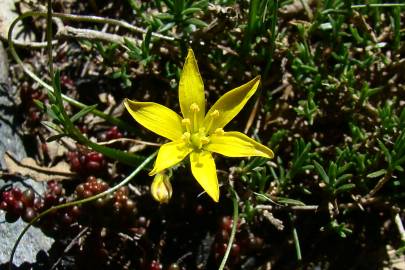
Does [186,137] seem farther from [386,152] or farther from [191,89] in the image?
[386,152]

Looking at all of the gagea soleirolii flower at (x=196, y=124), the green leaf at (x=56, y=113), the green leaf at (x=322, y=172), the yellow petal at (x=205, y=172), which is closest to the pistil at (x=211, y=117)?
the gagea soleirolii flower at (x=196, y=124)

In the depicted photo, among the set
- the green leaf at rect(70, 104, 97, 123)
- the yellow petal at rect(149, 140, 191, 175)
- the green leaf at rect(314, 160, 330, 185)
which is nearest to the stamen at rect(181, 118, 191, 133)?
the yellow petal at rect(149, 140, 191, 175)

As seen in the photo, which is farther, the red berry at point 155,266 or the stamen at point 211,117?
the red berry at point 155,266

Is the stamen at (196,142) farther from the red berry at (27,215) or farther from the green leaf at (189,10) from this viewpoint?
the red berry at (27,215)

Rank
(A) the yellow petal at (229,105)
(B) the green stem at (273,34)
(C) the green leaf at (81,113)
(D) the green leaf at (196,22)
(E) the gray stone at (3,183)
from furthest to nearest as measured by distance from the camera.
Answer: (D) the green leaf at (196,22)
(B) the green stem at (273,34)
(E) the gray stone at (3,183)
(C) the green leaf at (81,113)
(A) the yellow petal at (229,105)

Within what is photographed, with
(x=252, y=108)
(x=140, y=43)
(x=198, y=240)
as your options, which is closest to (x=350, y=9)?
(x=252, y=108)

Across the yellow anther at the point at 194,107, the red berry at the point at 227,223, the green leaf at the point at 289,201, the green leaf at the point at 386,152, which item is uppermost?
the yellow anther at the point at 194,107

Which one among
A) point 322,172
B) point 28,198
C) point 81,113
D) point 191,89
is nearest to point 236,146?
point 191,89
